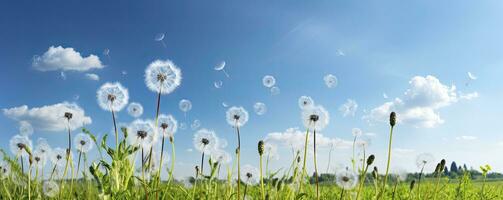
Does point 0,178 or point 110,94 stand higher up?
point 110,94

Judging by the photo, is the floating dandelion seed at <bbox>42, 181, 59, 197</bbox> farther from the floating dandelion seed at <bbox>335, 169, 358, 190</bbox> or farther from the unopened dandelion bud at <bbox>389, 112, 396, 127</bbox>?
the unopened dandelion bud at <bbox>389, 112, 396, 127</bbox>

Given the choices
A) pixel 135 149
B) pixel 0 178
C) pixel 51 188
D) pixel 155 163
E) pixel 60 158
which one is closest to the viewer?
pixel 135 149

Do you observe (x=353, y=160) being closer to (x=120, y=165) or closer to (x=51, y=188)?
(x=120, y=165)

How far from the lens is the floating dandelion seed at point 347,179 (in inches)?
146

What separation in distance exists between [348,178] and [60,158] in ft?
9.94

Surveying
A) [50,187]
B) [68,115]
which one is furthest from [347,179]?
[50,187]

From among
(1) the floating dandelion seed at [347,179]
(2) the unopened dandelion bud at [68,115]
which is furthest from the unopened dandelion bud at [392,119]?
(2) the unopened dandelion bud at [68,115]

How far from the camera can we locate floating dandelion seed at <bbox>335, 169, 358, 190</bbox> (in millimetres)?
3709

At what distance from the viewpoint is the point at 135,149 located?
3.14 metres

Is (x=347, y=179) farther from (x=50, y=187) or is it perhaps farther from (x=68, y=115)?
(x=50, y=187)

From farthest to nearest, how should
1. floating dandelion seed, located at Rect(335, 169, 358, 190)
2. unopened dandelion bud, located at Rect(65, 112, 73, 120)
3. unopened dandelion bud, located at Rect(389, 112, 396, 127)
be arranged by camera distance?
unopened dandelion bud, located at Rect(65, 112, 73, 120), floating dandelion seed, located at Rect(335, 169, 358, 190), unopened dandelion bud, located at Rect(389, 112, 396, 127)

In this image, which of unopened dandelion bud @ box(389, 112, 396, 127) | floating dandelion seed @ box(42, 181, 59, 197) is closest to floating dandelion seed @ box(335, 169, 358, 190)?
unopened dandelion bud @ box(389, 112, 396, 127)

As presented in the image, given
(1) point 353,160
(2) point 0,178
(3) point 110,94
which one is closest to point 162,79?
(3) point 110,94

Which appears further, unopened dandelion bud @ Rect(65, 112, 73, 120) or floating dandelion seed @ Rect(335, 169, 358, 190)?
unopened dandelion bud @ Rect(65, 112, 73, 120)
